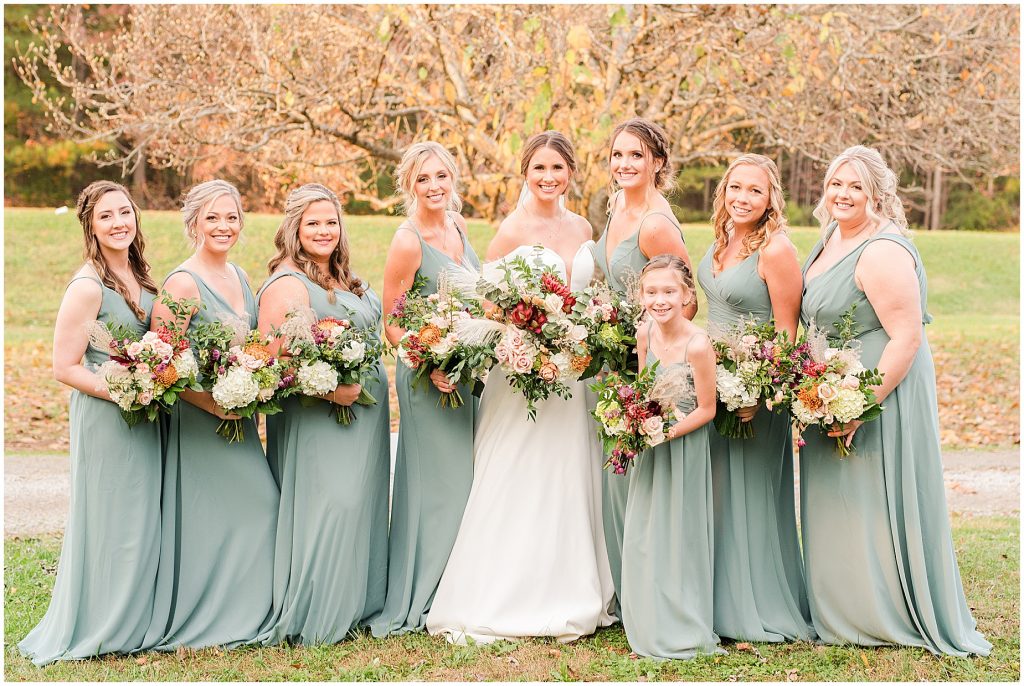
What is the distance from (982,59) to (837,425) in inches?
335

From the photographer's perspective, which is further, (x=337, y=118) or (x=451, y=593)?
(x=337, y=118)

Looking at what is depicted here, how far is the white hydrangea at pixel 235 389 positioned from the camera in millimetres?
5211

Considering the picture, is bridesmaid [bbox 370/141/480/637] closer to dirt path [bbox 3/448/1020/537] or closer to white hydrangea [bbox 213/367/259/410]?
white hydrangea [bbox 213/367/259/410]

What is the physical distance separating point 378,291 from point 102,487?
15.2 meters

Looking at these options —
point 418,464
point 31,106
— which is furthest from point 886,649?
point 31,106

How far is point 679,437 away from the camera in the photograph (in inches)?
212

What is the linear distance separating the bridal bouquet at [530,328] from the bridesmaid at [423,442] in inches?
17.1

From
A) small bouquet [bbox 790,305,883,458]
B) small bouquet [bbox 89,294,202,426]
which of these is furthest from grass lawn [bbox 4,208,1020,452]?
small bouquet [bbox 790,305,883,458]

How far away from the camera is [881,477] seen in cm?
540

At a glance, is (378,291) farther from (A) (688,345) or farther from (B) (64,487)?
(A) (688,345)

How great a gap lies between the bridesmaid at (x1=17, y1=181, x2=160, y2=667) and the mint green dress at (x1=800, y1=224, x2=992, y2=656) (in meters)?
3.68

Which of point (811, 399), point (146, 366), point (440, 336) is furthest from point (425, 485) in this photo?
point (811, 399)

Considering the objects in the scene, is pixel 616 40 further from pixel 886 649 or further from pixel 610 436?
pixel 886 649

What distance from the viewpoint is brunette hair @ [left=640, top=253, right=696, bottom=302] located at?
5233 millimetres
